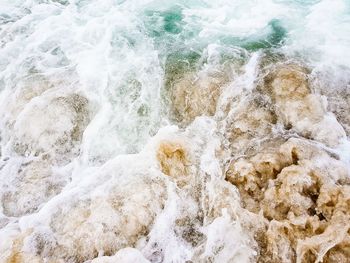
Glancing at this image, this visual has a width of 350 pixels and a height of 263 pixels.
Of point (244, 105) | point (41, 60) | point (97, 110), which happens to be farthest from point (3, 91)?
point (244, 105)

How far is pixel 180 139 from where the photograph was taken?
281 inches

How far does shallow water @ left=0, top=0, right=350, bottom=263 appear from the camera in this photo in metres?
5.65

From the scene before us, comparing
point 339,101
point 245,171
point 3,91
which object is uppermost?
point 339,101

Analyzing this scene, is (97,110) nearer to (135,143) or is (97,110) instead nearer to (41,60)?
(135,143)

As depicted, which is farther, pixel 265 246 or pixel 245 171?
pixel 245 171

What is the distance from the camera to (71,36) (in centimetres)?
1111

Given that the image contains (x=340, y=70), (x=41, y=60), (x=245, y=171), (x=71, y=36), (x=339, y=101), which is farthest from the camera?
(x=71, y=36)

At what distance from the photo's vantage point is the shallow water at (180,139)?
5.65 metres

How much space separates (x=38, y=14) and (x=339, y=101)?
10746 millimetres

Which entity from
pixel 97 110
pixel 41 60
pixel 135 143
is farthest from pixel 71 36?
pixel 135 143

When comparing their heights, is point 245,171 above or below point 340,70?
below

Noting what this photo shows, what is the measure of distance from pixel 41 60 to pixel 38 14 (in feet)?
11.6

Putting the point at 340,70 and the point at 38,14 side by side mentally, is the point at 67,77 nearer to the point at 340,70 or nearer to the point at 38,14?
the point at 38,14

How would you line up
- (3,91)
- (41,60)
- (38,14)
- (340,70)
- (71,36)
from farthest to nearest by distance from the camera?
1. (38,14)
2. (71,36)
3. (41,60)
4. (3,91)
5. (340,70)
